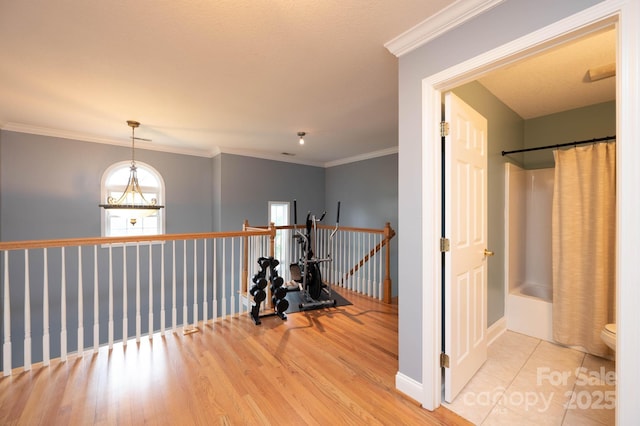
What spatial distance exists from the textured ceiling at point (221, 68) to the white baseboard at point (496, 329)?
2.29 metres

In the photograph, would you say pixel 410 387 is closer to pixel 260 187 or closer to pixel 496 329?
pixel 496 329

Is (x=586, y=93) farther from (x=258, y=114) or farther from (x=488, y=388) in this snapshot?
(x=258, y=114)

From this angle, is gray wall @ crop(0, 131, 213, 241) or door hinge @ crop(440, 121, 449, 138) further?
gray wall @ crop(0, 131, 213, 241)

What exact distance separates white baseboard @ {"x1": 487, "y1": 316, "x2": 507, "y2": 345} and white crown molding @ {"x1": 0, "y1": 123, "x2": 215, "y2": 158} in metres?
5.21

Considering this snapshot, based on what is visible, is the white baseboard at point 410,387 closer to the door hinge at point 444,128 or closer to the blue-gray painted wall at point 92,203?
the door hinge at point 444,128

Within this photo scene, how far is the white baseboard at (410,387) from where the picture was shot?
174 centimetres

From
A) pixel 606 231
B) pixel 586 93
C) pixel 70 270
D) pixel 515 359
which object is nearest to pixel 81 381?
pixel 70 270

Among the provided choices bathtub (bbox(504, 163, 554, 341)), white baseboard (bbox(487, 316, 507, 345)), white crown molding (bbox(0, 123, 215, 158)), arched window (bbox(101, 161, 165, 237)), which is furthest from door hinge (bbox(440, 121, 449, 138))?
white crown molding (bbox(0, 123, 215, 158))

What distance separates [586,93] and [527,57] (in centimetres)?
190

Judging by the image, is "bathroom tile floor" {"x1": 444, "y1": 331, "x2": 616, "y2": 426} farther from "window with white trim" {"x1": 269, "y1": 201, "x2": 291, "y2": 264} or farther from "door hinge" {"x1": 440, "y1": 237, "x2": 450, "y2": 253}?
"window with white trim" {"x1": 269, "y1": 201, "x2": 291, "y2": 264}

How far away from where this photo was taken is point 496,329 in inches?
105

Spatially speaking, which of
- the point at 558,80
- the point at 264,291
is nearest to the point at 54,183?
the point at 264,291

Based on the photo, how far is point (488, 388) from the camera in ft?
6.25

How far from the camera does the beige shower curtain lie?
91.7 inches
